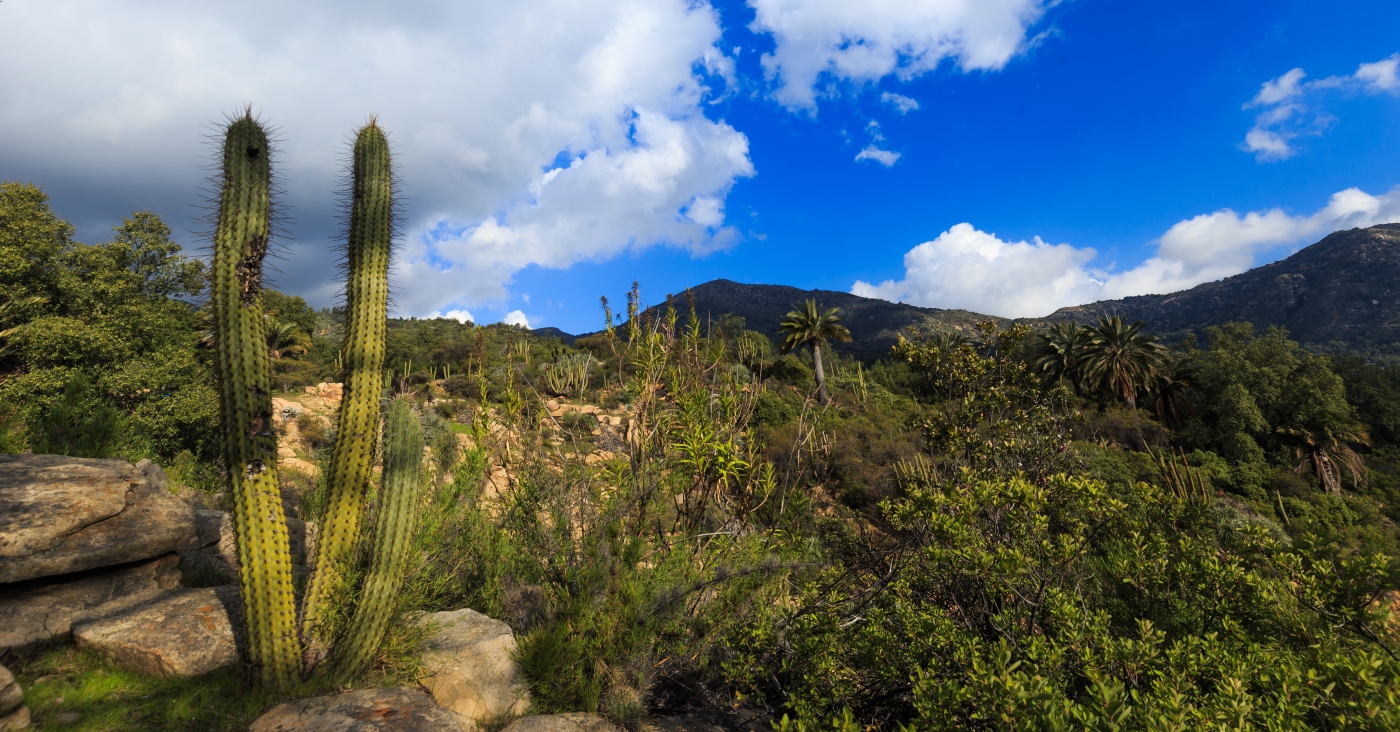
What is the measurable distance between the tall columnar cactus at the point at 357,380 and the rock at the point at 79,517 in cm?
199

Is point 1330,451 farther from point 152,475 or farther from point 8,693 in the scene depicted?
point 152,475

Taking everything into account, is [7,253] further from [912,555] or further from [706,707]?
[912,555]

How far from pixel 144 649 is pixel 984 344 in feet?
29.7

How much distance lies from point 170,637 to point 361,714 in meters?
1.53

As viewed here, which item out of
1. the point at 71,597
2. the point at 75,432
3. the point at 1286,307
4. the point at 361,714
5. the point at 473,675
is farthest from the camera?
the point at 1286,307

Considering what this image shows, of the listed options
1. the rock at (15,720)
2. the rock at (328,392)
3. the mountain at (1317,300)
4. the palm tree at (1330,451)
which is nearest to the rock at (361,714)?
the rock at (15,720)

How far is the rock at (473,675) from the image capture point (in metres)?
3.66

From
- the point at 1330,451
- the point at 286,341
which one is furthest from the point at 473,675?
the point at 286,341

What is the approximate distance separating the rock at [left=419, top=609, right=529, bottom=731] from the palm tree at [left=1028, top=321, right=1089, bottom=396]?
30.1 m

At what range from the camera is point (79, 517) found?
420 centimetres

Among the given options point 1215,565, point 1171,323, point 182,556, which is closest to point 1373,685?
point 1215,565

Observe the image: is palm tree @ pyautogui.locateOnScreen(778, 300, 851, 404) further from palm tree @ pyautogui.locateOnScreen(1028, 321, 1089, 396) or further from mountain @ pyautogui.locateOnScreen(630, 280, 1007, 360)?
mountain @ pyautogui.locateOnScreen(630, 280, 1007, 360)

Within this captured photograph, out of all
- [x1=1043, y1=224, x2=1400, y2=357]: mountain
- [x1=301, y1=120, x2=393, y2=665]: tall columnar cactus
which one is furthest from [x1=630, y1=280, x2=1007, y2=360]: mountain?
[x1=301, y1=120, x2=393, y2=665]: tall columnar cactus

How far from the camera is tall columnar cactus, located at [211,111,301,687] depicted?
3.37 metres
